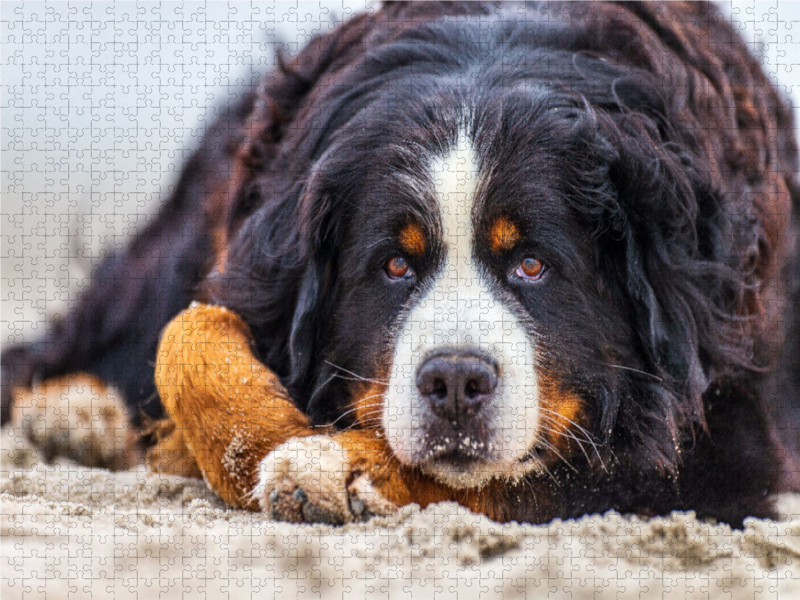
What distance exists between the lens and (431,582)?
2.38 metres

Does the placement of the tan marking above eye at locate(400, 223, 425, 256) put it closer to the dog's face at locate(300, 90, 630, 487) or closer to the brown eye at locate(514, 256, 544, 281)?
the dog's face at locate(300, 90, 630, 487)

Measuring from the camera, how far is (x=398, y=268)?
3254mm

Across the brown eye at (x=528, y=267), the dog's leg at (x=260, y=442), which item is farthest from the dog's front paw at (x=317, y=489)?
the brown eye at (x=528, y=267)

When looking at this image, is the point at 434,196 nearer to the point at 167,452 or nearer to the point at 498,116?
the point at 498,116

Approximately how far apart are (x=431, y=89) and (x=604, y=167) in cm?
66

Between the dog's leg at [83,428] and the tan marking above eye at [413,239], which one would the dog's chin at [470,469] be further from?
the dog's leg at [83,428]

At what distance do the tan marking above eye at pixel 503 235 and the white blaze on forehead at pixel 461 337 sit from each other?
68 mm

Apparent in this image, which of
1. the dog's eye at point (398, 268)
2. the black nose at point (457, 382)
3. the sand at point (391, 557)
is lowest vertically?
the sand at point (391, 557)

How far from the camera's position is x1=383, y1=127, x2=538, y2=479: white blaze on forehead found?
296cm

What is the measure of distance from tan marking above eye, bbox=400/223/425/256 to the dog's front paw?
2.29 ft

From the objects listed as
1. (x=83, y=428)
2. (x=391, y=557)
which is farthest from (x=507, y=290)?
(x=83, y=428)

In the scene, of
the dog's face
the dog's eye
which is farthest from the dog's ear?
the dog's eye

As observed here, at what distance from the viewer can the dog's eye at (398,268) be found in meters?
3.24

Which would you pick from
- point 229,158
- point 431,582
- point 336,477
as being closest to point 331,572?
point 431,582
